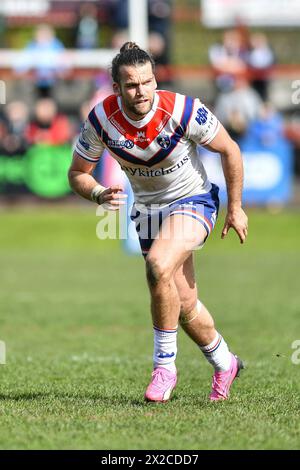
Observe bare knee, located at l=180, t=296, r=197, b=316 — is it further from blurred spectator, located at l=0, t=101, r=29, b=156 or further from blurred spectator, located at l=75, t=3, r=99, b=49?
blurred spectator, located at l=75, t=3, r=99, b=49

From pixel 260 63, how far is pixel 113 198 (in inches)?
646

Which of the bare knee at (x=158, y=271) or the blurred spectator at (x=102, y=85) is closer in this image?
the bare knee at (x=158, y=271)

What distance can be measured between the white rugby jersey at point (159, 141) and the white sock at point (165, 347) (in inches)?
31.8

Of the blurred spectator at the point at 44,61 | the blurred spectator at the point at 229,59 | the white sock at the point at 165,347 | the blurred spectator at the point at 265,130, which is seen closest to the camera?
the white sock at the point at 165,347

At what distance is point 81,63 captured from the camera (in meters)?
16.3

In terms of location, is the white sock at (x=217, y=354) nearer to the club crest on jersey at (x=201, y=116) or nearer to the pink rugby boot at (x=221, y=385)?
the pink rugby boot at (x=221, y=385)

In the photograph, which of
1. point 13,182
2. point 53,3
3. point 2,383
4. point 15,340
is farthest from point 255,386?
point 53,3

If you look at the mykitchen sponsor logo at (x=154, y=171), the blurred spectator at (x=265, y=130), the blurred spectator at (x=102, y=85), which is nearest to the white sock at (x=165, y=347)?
the mykitchen sponsor logo at (x=154, y=171)

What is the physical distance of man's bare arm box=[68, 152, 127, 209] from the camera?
19.8ft

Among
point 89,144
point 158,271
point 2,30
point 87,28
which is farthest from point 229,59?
point 158,271

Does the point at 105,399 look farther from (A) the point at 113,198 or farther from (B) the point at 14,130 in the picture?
(B) the point at 14,130

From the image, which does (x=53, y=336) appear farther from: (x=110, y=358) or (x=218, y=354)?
(x=218, y=354)

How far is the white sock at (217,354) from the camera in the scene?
6.49 metres
